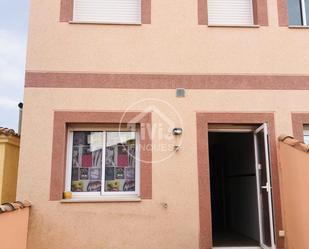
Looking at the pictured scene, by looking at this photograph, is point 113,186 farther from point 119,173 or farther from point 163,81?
point 163,81

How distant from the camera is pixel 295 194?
6879 mm

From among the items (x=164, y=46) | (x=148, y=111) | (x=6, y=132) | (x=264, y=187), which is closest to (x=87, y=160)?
(x=148, y=111)

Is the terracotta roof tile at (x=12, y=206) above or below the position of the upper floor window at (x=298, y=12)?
below

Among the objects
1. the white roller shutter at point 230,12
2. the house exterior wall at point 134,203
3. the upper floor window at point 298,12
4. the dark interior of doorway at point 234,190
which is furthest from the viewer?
the dark interior of doorway at point 234,190

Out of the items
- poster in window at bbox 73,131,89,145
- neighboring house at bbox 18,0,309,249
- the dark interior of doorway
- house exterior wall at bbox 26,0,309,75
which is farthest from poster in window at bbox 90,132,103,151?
the dark interior of doorway

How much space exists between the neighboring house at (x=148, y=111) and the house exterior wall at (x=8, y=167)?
2.74ft

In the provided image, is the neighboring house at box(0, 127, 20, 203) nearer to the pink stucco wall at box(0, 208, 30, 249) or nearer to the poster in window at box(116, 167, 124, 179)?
the pink stucco wall at box(0, 208, 30, 249)

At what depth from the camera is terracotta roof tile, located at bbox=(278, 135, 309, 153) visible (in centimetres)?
641

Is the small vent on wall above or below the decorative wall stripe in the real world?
below

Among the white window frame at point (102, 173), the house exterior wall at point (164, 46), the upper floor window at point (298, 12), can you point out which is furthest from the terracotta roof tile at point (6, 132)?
the upper floor window at point (298, 12)

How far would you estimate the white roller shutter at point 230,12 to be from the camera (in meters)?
8.45

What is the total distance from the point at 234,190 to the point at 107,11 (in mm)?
6478

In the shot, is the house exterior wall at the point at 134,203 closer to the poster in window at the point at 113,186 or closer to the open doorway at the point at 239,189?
the poster in window at the point at 113,186

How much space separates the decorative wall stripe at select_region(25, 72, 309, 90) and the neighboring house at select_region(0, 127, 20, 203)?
1319 mm
